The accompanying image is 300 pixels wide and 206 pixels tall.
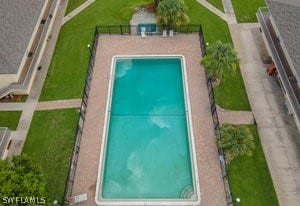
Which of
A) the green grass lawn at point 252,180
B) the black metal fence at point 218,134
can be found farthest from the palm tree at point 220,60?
the green grass lawn at point 252,180

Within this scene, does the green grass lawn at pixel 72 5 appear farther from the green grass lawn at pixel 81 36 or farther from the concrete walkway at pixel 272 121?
the concrete walkway at pixel 272 121

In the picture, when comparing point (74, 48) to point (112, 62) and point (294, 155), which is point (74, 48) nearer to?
point (112, 62)

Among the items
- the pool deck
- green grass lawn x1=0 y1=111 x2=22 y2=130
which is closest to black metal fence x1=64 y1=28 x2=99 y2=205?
the pool deck

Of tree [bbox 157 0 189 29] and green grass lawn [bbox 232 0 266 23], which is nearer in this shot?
tree [bbox 157 0 189 29]

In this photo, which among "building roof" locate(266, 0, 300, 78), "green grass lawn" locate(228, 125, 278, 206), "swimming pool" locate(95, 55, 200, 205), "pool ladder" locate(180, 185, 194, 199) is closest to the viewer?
"green grass lawn" locate(228, 125, 278, 206)

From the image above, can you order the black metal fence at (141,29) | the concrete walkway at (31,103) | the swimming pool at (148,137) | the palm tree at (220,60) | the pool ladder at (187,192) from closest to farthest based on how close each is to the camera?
1. the pool ladder at (187,192)
2. the swimming pool at (148,137)
3. the concrete walkway at (31,103)
4. the palm tree at (220,60)
5. the black metal fence at (141,29)

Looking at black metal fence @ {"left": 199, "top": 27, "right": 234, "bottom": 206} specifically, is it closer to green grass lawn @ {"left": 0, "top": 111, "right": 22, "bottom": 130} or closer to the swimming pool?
the swimming pool

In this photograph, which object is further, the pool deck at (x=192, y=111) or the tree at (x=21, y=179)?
the pool deck at (x=192, y=111)

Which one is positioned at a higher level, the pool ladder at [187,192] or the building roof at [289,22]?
the building roof at [289,22]
